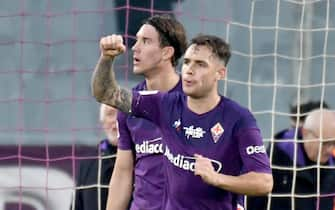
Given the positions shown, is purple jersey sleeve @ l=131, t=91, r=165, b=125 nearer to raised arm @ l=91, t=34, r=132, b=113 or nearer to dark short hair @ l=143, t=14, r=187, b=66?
raised arm @ l=91, t=34, r=132, b=113

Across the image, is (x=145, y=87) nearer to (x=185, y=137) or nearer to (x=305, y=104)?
(x=185, y=137)

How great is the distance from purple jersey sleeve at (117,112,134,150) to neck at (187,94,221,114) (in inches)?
23.6

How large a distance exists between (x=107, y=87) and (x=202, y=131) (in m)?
0.47

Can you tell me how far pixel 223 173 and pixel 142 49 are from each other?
893 mm

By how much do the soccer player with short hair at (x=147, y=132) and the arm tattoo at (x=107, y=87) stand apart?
0.48 m

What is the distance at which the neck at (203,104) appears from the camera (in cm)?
509

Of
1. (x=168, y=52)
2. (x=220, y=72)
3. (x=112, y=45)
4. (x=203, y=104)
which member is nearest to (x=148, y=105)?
(x=203, y=104)

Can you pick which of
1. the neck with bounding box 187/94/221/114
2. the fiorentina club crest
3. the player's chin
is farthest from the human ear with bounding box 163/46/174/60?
the fiorentina club crest

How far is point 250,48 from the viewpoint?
7.12 meters

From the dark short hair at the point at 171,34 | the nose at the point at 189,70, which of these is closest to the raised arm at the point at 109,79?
the nose at the point at 189,70

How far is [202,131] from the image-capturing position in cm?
504

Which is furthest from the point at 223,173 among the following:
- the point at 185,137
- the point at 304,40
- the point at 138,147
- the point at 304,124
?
the point at 304,40

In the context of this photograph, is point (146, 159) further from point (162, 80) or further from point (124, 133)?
point (162, 80)

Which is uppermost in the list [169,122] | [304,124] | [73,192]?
[169,122]
